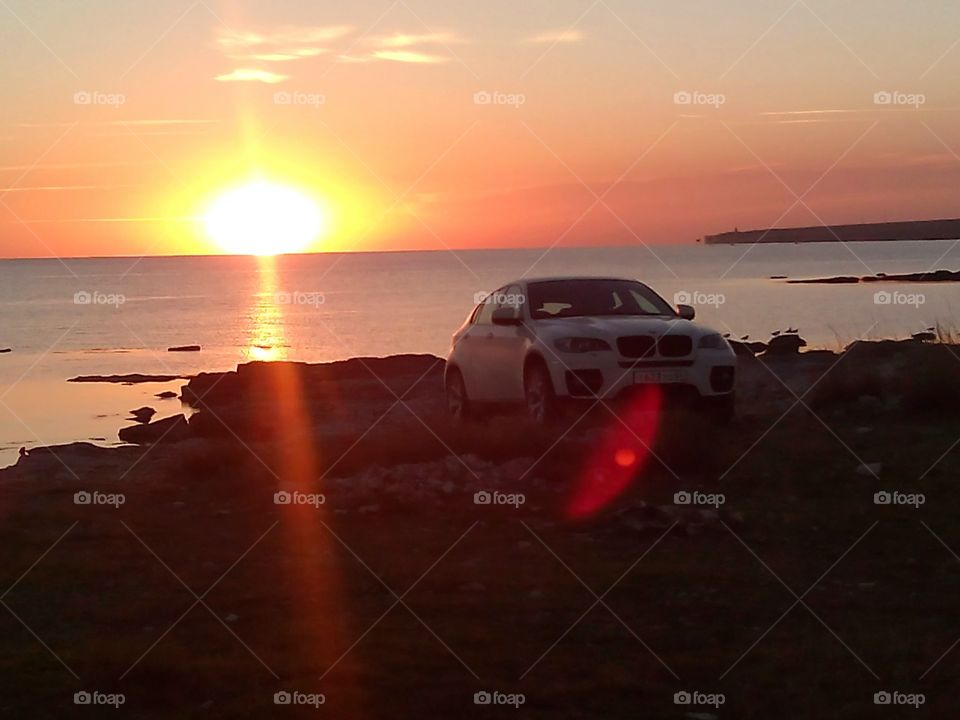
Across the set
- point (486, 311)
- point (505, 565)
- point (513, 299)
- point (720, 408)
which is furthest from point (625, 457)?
point (486, 311)

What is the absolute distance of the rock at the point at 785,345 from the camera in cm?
2948

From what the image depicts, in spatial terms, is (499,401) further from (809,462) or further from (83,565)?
(83,565)

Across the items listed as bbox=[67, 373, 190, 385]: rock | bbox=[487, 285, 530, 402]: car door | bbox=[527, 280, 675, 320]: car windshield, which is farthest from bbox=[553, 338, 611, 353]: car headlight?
bbox=[67, 373, 190, 385]: rock

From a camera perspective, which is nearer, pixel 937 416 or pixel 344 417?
pixel 937 416

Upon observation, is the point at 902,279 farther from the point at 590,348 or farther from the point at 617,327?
the point at 590,348

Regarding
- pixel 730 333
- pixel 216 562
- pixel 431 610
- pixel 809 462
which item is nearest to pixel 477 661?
pixel 431 610

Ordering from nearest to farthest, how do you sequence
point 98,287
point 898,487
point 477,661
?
point 477,661 → point 898,487 → point 98,287

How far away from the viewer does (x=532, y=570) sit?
26.0 ft

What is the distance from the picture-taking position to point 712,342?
536 inches

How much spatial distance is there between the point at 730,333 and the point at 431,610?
39.2 metres

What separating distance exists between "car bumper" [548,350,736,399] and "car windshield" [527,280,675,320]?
3.81 feet

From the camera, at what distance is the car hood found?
43.9ft

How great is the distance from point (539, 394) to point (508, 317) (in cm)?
116

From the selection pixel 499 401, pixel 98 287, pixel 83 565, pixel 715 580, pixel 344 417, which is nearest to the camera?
pixel 715 580
